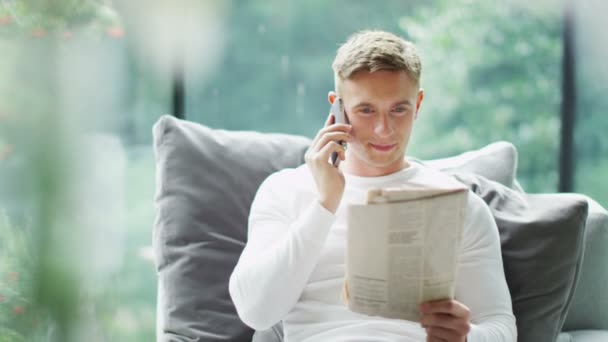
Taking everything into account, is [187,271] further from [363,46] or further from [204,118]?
[204,118]

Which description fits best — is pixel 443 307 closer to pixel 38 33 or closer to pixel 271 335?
pixel 271 335

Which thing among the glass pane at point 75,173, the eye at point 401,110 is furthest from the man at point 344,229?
the glass pane at point 75,173

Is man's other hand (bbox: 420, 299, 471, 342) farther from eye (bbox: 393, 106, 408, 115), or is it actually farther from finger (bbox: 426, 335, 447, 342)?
eye (bbox: 393, 106, 408, 115)

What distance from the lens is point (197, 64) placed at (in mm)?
2627

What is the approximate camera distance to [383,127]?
4.66 ft

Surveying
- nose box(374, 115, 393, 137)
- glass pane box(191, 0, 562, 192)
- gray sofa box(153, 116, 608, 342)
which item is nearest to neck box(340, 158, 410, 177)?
nose box(374, 115, 393, 137)

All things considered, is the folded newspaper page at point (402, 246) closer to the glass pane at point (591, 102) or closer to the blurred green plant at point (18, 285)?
the blurred green plant at point (18, 285)

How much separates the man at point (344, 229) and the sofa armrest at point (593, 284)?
17.4 inches

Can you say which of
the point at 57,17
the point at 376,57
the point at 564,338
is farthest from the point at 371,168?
the point at 57,17

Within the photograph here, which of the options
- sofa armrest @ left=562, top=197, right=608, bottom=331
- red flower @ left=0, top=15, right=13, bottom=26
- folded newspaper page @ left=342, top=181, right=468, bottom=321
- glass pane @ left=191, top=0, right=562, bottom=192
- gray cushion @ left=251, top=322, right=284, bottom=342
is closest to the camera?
folded newspaper page @ left=342, top=181, right=468, bottom=321

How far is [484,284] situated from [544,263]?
0.27m

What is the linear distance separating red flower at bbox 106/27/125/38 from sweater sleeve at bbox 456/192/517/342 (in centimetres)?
160

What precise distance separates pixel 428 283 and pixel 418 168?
0.43 m

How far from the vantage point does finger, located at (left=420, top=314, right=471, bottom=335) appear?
1.23 metres
